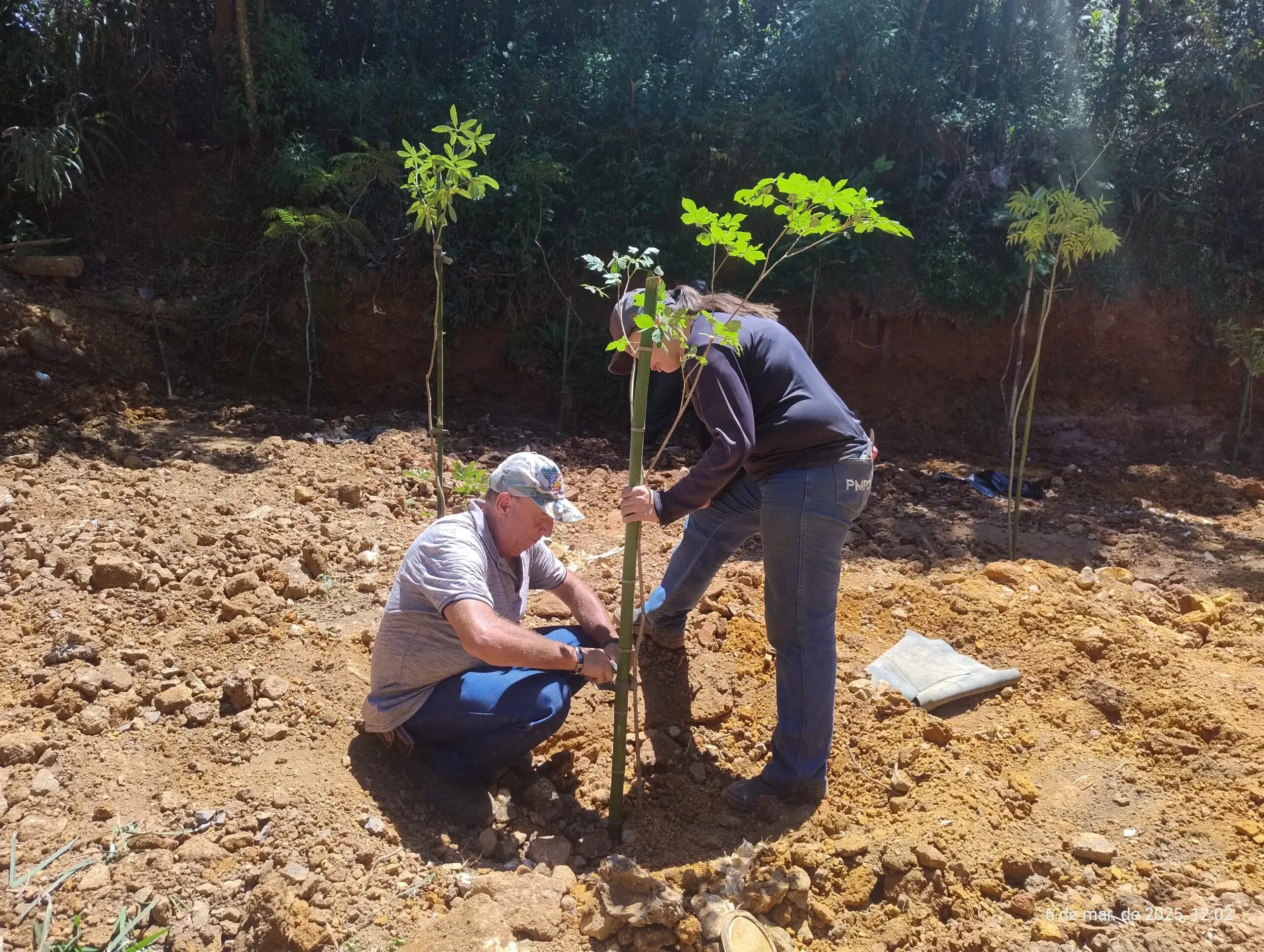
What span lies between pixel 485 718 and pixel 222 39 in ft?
23.0

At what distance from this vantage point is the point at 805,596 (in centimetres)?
272

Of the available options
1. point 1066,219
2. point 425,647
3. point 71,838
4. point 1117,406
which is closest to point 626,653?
point 425,647

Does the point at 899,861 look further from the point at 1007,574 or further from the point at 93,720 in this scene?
the point at 93,720

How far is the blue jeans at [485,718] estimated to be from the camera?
2.70m

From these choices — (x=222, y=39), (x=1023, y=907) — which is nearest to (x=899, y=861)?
(x=1023, y=907)

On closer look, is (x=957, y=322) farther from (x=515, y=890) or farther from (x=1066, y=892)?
(x=515, y=890)

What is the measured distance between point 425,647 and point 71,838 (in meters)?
1.04

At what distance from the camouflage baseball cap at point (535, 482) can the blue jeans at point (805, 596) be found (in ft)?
2.02

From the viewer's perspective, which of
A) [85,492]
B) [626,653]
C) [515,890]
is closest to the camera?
[515,890]

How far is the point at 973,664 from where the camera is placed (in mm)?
3531

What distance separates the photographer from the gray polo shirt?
2551 mm

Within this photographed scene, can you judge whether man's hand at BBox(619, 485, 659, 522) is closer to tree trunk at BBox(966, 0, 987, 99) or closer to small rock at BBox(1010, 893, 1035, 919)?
small rock at BBox(1010, 893, 1035, 919)

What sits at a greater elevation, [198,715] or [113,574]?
[113,574]

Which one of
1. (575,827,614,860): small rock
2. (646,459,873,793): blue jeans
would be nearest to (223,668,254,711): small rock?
(575,827,614,860): small rock
